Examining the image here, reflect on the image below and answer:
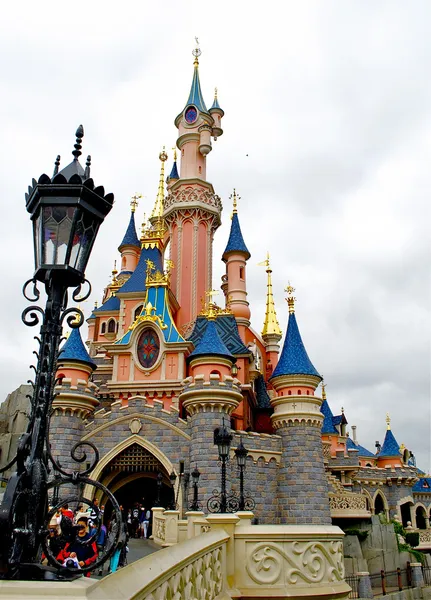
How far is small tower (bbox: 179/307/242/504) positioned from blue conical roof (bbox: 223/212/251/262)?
36.9 ft

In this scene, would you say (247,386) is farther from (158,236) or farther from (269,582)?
(269,582)

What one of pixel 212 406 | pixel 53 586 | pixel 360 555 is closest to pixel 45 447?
pixel 53 586

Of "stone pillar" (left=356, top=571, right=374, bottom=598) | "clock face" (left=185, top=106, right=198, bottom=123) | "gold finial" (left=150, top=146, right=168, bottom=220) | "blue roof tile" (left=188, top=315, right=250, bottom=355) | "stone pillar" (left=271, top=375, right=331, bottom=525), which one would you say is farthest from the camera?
"gold finial" (left=150, top=146, right=168, bottom=220)

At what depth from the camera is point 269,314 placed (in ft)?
127

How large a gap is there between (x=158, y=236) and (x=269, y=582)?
1063 inches

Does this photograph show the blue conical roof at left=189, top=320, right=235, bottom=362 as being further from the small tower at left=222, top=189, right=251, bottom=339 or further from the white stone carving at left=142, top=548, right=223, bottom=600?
the white stone carving at left=142, top=548, right=223, bottom=600

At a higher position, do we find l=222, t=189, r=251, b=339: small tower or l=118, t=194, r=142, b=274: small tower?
l=118, t=194, r=142, b=274: small tower

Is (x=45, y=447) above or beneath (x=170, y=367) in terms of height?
beneath

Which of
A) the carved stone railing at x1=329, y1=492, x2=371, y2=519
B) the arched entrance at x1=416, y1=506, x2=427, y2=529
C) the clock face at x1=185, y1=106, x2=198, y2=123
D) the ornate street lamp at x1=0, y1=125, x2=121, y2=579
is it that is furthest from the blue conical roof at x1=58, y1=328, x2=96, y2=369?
the arched entrance at x1=416, y1=506, x2=427, y2=529

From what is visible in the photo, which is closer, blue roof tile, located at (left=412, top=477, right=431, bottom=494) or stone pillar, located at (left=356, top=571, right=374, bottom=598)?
stone pillar, located at (left=356, top=571, right=374, bottom=598)

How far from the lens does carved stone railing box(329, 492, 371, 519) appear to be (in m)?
25.7

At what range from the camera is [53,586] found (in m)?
2.19

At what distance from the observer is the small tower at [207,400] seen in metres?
19.5

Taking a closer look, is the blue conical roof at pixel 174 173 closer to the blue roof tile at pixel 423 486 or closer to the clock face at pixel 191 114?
the clock face at pixel 191 114
